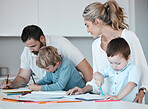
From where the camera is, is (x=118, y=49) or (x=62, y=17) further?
(x=62, y=17)

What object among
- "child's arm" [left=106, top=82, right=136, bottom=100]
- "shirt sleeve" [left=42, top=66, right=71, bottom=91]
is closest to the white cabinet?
"shirt sleeve" [left=42, top=66, right=71, bottom=91]

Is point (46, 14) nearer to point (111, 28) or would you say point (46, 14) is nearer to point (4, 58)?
point (4, 58)

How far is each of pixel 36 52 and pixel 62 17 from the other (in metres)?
1.68

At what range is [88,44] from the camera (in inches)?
176

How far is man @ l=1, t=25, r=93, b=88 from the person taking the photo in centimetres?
228

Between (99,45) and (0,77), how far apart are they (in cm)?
201

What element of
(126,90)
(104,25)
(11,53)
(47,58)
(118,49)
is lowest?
(11,53)

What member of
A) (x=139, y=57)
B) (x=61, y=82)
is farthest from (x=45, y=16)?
(x=139, y=57)

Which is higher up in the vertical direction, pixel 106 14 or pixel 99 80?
pixel 106 14

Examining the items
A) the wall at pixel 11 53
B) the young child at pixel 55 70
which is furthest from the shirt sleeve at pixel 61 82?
the wall at pixel 11 53

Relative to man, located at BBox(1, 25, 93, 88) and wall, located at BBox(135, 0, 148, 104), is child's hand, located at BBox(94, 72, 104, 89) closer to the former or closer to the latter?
man, located at BBox(1, 25, 93, 88)

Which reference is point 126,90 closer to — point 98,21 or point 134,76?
point 134,76

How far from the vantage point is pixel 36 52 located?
91.8 inches

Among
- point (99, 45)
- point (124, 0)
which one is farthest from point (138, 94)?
point (124, 0)
